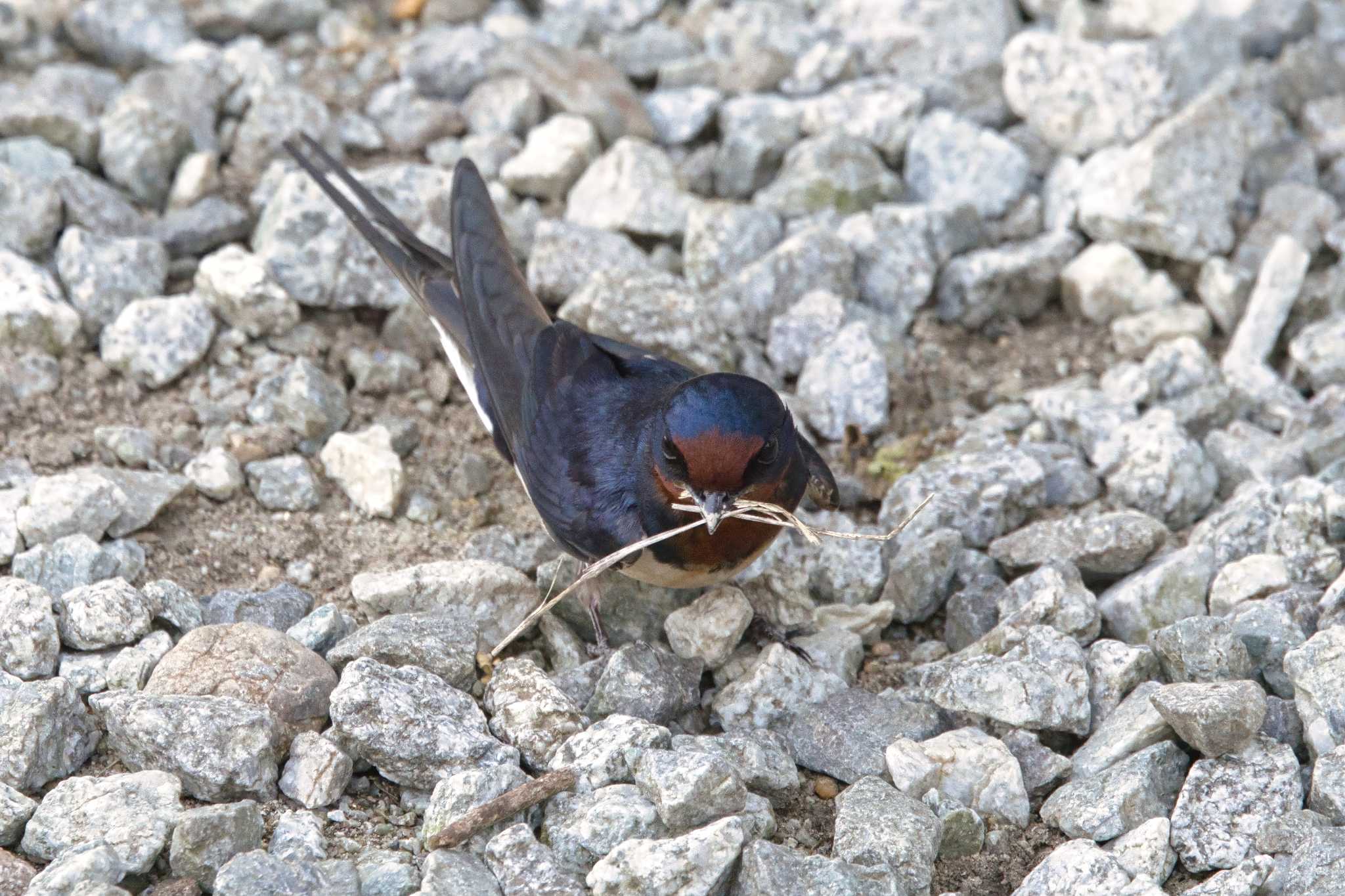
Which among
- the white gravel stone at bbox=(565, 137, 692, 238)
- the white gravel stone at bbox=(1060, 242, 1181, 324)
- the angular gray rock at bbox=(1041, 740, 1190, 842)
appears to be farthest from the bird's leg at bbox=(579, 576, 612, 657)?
the white gravel stone at bbox=(1060, 242, 1181, 324)

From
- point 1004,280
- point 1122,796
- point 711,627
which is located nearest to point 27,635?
point 711,627

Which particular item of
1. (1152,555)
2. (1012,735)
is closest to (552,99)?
(1152,555)

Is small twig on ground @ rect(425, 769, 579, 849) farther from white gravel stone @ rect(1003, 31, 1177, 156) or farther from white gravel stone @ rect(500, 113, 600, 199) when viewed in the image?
white gravel stone @ rect(1003, 31, 1177, 156)

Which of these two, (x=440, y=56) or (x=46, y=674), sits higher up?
(x=440, y=56)

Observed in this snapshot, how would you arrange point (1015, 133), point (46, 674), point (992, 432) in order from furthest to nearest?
point (1015, 133)
point (992, 432)
point (46, 674)

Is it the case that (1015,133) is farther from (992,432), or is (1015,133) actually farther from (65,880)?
(65,880)
